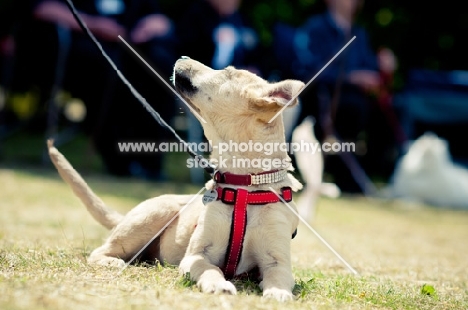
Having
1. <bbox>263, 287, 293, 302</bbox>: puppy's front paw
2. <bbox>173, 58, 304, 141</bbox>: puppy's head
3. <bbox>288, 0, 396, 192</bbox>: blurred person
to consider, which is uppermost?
<bbox>288, 0, 396, 192</bbox>: blurred person

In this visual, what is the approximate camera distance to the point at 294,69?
11148mm

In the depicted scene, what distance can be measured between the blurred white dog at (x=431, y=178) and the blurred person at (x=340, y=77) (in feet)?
3.17

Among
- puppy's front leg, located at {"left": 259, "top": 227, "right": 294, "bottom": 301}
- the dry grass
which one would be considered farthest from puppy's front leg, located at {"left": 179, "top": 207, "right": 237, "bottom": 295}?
puppy's front leg, located at {"left": 259, "top": 227, "right": 294, "bottom": 301}

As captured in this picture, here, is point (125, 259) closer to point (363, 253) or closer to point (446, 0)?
point (363, 253)

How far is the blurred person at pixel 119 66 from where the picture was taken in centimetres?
1005

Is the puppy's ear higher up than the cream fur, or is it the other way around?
the puppy's ear

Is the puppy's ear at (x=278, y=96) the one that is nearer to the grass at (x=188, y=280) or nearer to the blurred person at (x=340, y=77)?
the grass at (x=188, y=280)

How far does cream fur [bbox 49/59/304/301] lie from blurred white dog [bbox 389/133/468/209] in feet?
23.3

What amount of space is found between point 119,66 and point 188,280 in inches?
284

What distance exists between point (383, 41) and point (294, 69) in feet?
21.2

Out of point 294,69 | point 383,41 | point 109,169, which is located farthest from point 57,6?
point 383,41

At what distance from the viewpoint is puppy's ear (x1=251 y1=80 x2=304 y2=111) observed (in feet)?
12.1

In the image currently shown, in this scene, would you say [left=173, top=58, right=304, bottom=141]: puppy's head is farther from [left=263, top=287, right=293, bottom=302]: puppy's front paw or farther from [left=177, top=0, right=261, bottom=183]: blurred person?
[left=177, top=0, right=261, bottom=183]: blurred person

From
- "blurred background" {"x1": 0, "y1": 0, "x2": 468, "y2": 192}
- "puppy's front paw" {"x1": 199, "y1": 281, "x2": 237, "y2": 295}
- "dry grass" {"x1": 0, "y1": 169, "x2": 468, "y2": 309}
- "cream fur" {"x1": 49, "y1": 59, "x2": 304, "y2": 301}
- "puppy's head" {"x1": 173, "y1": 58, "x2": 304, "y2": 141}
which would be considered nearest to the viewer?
"dry grass" {"x1": 0, "y1": 169, "x2": 468, "y2": 309}
